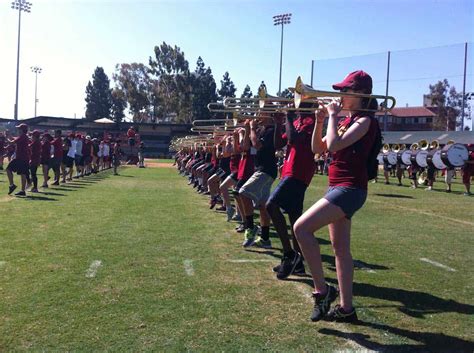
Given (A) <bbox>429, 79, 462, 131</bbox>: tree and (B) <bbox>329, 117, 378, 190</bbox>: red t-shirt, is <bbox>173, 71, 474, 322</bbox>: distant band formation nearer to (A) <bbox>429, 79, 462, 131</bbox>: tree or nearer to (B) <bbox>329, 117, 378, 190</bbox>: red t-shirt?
(B) <bbox>329, 117, 378, 190</bbox>: red t-shirt

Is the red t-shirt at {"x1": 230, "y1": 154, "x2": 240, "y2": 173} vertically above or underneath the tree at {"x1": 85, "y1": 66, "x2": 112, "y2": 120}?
underneath

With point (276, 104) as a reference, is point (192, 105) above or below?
above

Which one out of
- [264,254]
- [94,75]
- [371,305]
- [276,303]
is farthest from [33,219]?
[94,75]

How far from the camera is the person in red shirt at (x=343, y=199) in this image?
13.1ft

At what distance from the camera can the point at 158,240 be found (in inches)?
301

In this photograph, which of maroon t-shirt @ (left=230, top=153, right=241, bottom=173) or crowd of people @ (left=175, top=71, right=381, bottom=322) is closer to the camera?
crowd of people @ (left=175, top=71, right=381, bottom=322)

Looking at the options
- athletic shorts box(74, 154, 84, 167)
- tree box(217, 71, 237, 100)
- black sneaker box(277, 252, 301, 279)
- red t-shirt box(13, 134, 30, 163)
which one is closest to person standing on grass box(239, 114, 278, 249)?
black sneaker box(277, 252, 301, 279)

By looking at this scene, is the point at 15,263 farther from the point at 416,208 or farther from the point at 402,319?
the point at 416,208

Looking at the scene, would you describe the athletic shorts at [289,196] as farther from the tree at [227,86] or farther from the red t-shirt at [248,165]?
the tree at [227,86]

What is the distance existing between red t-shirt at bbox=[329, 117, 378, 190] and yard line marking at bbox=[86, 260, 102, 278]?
9.96 ft

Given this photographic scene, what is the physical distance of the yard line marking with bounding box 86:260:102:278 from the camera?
5.47 meters

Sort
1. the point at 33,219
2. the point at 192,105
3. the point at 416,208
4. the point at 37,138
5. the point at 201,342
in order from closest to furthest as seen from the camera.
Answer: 1. the point at 201,342
2. the point at 33,219
3. the point at 416,208
4. the point at 37,138
5. the point at 192,105

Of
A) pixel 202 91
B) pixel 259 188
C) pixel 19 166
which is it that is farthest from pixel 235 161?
pixel 202 91

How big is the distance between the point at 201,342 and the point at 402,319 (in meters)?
1.86
